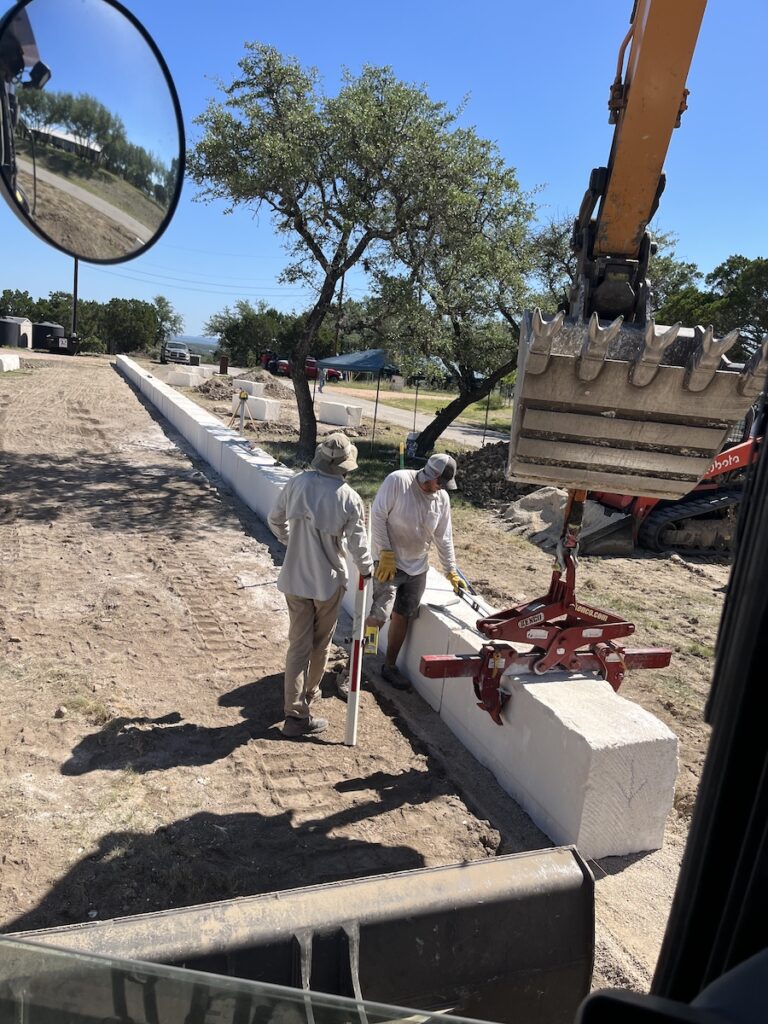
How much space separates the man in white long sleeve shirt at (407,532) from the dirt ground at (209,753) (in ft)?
2.38

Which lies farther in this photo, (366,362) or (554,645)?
(366,362)

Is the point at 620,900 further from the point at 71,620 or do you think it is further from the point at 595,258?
the point at 71,620

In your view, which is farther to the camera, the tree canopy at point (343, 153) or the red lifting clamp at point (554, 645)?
the tree canopy at point (343, 153)

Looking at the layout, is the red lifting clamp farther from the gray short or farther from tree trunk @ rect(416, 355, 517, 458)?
tree trunk @ rect(416, 355, 517, 458)

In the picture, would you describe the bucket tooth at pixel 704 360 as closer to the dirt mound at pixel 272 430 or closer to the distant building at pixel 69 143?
the distant building at pixel 69 143

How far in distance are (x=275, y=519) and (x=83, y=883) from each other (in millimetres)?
2460

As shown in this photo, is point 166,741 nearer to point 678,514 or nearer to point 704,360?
point 704,360

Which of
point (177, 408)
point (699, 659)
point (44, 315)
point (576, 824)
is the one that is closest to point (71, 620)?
point (576, 824)

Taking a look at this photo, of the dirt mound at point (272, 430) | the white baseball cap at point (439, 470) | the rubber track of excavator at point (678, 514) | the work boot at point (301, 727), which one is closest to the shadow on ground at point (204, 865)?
the work boot at point (301, 727)

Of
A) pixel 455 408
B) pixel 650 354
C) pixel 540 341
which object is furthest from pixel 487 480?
pixel 540 341

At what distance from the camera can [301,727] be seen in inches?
198

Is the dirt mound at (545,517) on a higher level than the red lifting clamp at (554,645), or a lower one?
lower

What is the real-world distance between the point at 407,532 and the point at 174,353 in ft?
133

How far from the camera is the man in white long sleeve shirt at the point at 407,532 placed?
5.63 m
